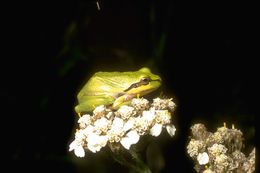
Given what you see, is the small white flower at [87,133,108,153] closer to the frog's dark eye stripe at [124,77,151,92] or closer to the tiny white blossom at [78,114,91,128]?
the tiny white blossom at [78,114,91,128]

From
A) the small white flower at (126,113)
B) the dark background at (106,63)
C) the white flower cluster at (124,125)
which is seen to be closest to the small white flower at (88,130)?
the white flower cluster at (124,125)

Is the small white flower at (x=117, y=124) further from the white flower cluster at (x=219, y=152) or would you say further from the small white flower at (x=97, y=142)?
the white flower cluster at (x=219, y=152)

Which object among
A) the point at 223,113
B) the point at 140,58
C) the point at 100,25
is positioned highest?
the point at 100,25

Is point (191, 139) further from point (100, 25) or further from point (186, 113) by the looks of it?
point (100, 25)

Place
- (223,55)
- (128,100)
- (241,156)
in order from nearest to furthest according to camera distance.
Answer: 1. (241,156)
2. (128,100)
3. (223,55)

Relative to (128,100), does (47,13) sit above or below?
above

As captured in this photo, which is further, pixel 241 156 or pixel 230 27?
pixel 230 27

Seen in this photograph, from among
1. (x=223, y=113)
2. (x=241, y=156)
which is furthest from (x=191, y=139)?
(x=223, y=113)
